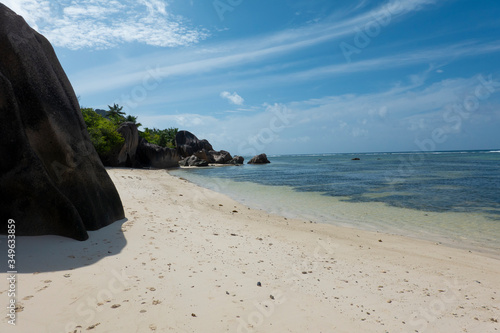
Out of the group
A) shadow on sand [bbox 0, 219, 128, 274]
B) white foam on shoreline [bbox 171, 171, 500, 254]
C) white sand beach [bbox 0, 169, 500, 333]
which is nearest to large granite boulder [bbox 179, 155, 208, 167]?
white foam on shoreline [bbox 171, 171, 500, 254]

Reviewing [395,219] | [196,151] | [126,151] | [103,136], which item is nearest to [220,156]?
[196,151]

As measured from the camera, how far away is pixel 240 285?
5348 mm

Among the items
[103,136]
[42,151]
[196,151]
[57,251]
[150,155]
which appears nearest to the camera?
[57,251]

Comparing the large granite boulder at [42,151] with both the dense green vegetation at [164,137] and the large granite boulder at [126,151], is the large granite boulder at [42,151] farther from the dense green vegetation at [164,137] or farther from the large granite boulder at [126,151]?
the dense green vegetation at [164,137]

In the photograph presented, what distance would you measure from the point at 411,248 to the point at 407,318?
16.6 feet

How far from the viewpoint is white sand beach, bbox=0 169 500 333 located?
13.7ft

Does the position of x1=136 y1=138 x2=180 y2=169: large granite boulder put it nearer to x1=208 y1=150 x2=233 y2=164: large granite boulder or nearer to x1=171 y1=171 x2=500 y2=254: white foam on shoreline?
x1=208 y1=150 x2=233 y2=164: large granite boulder

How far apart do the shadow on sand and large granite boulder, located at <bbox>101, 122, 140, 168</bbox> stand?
122 feet

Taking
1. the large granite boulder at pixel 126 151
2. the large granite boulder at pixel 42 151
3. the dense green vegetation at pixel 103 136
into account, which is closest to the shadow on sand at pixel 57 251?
the large granite boulder at pixel 42 151

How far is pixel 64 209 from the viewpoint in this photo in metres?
6.74

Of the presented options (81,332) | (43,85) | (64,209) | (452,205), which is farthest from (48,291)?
(452,205)

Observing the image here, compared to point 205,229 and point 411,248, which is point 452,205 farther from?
point 205,229

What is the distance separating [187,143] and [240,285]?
7698 cm

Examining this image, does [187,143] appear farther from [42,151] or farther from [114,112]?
[42,151]
